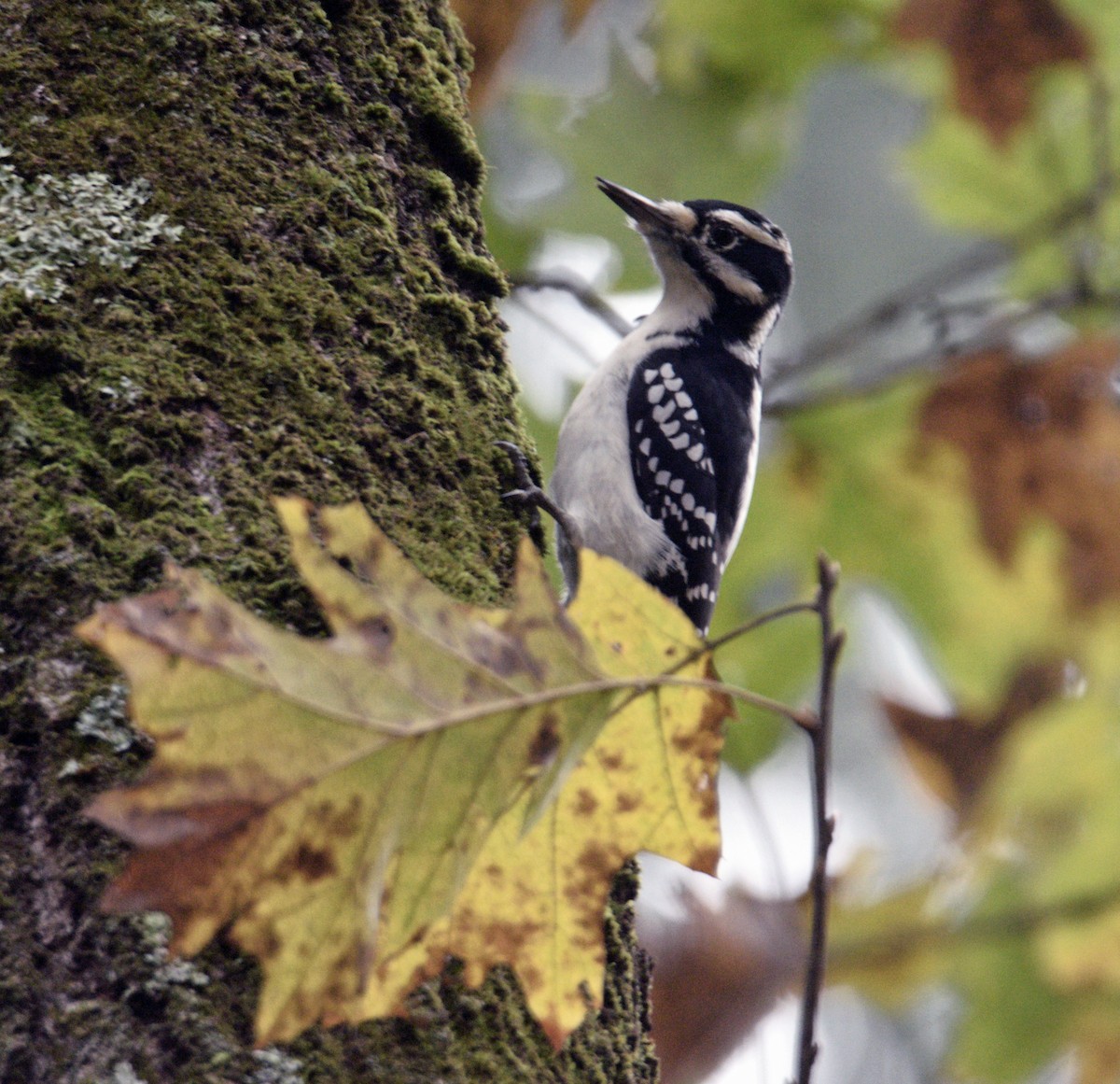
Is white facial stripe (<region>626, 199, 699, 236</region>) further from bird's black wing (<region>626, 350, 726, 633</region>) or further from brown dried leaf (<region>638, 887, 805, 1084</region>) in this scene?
brown dried leaf (<region>638, 887, 805, 1084</region>)

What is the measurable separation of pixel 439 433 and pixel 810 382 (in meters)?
3.10

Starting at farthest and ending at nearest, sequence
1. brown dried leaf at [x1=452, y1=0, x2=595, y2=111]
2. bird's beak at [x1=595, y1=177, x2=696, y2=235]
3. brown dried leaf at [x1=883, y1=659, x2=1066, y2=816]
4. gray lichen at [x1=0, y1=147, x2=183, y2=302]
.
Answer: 1. brown dried leaf at [x1=883, y1=659, x2=1066, y2=816]
2. bird's beak at [x1=595, y1=177, x2=696, y2=235]
3. brown dried leaf at [x1=452, y1=0, x2=595, y2=111]
4. gray lichen at [x1=0, y1=147, x2=183, y2=302]

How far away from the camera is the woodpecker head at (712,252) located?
14.7 feet

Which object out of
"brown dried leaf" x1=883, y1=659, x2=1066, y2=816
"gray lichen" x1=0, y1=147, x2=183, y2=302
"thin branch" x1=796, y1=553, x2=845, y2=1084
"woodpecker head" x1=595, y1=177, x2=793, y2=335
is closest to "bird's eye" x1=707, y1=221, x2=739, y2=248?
"woodpecker head" x1=595, y1=177, x2=793, y2=335

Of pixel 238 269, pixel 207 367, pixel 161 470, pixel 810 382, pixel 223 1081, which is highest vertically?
pixel 810 382

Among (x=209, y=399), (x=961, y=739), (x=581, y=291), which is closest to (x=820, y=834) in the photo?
(x=209, y=399)

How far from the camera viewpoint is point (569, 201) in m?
4.64

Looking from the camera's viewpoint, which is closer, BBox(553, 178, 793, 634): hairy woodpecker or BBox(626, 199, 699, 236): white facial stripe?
BBox(553, 178, 793, 634): hairy woodpecker

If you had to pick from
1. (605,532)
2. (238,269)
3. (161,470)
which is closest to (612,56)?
(605,532)

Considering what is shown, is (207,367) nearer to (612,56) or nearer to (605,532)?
(605,532)

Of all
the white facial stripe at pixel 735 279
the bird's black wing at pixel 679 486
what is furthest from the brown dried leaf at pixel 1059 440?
the bird's black wing at pixel 679 486

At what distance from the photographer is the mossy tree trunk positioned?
4.77ft

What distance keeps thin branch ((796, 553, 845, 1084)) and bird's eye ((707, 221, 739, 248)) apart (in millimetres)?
3198

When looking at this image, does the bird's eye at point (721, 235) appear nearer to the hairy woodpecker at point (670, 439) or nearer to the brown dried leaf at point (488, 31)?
the hairy woodpecker at point (670, 439)
